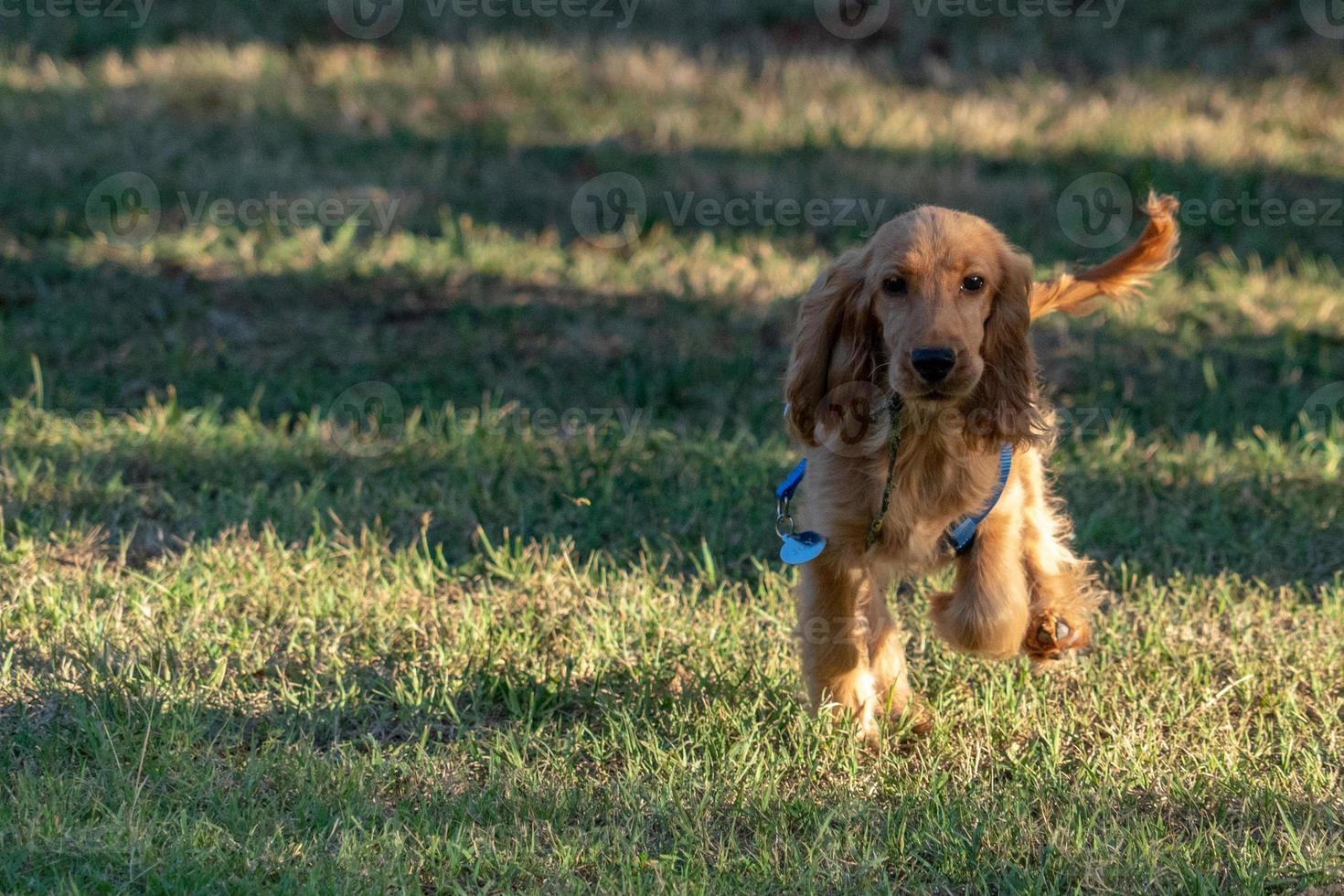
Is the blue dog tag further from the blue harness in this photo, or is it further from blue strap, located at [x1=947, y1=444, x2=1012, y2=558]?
blue strap, located at [x1=947, y1=444, x2=1012, y2=558]

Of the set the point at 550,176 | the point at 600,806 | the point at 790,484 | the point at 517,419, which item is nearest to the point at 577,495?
the point at 517,419

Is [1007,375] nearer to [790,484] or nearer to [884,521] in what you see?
[884,521]

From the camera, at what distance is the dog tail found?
4199 millimetres

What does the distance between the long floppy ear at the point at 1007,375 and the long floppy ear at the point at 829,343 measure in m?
0.26

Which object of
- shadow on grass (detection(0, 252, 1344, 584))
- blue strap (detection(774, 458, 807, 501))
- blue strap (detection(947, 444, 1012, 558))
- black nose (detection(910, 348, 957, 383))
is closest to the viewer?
black nose (detection(910, 348, 957, 383))

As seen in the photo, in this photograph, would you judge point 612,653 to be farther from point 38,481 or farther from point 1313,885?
point 38,481

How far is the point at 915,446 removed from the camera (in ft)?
11.9

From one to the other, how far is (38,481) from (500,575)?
5.93 feet

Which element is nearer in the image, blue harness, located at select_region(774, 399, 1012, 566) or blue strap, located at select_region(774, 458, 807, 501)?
blue harness, located at select_region(774, 399, 1012, 566)

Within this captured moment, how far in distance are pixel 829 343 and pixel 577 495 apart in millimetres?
2003

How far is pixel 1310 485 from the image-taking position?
564 cm

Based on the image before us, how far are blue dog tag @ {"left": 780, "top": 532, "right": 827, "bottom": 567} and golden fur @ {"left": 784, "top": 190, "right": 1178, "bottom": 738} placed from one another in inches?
1.3

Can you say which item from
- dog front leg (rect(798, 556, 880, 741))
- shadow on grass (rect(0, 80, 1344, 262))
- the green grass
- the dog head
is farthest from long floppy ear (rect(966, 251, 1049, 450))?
shadow on grass (rect(0, 80, 1344, 262))

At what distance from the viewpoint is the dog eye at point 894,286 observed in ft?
11.3
